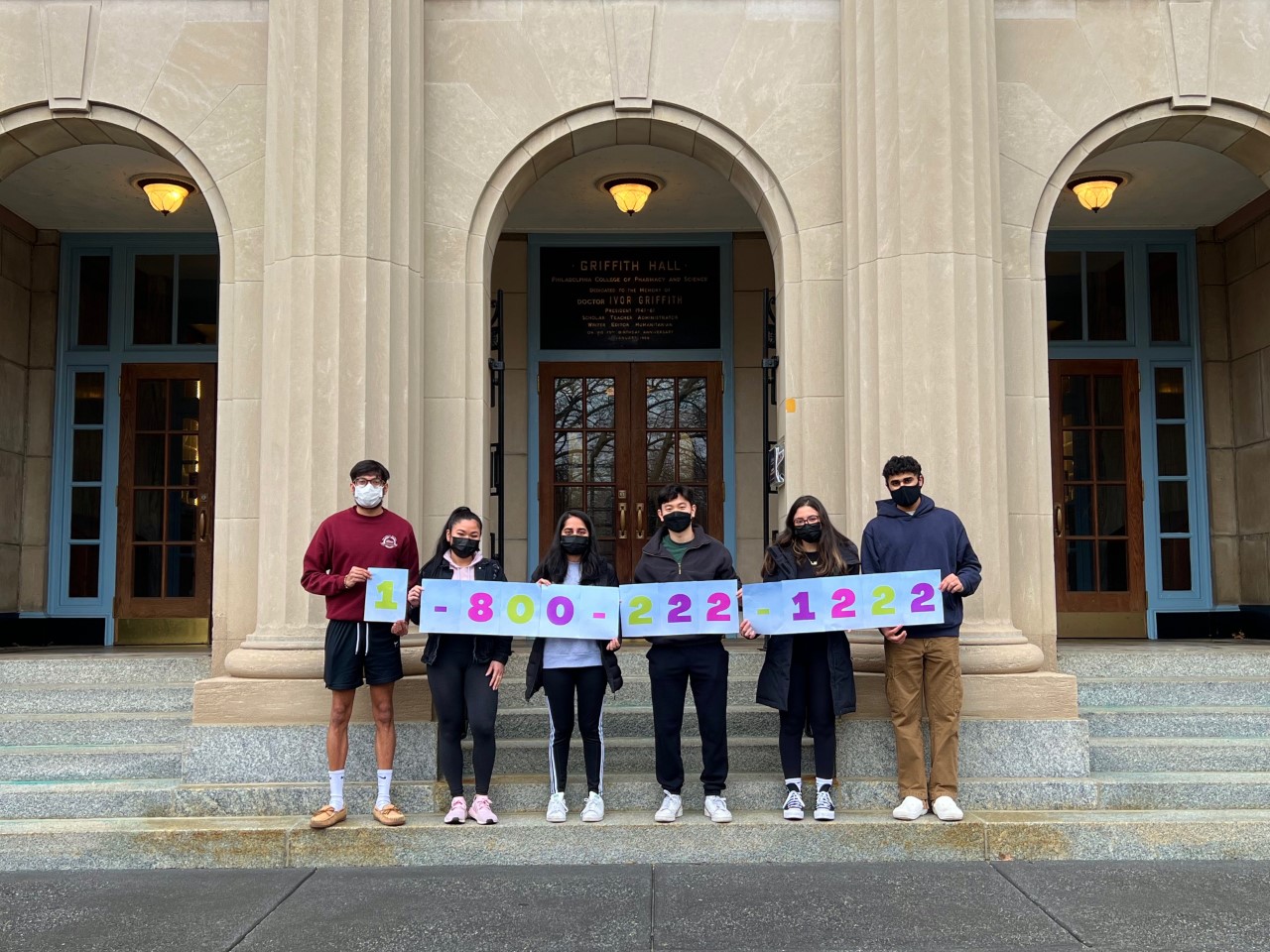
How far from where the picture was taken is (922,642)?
655 cm

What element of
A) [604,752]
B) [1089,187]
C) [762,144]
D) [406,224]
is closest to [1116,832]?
[604,752]

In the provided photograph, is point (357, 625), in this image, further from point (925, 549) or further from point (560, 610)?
point (925, 549)

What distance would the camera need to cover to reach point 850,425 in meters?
7.73

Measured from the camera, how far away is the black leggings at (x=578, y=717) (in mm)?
6480

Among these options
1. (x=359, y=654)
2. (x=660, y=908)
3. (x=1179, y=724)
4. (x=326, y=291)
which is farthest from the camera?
(x=1179, y=724)

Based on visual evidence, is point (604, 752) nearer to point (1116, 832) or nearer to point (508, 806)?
point (508, 806)

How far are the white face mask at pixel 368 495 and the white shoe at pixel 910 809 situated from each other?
3.43 m

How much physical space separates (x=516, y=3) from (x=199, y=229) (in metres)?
5.37

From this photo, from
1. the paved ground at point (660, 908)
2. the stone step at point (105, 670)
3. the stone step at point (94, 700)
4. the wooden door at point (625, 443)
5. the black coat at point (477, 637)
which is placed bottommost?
the paved ground at point (660, 908)

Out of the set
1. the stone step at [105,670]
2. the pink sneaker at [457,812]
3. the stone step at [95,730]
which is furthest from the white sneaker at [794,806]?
the stone step at [105,670]

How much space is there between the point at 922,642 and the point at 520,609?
7.60 ft

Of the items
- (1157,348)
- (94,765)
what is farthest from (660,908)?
(1157,348)

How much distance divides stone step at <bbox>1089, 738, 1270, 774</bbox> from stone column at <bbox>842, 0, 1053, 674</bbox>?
0.74 meters

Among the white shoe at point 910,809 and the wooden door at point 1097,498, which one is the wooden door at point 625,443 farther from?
the white shoe at point 910,809
